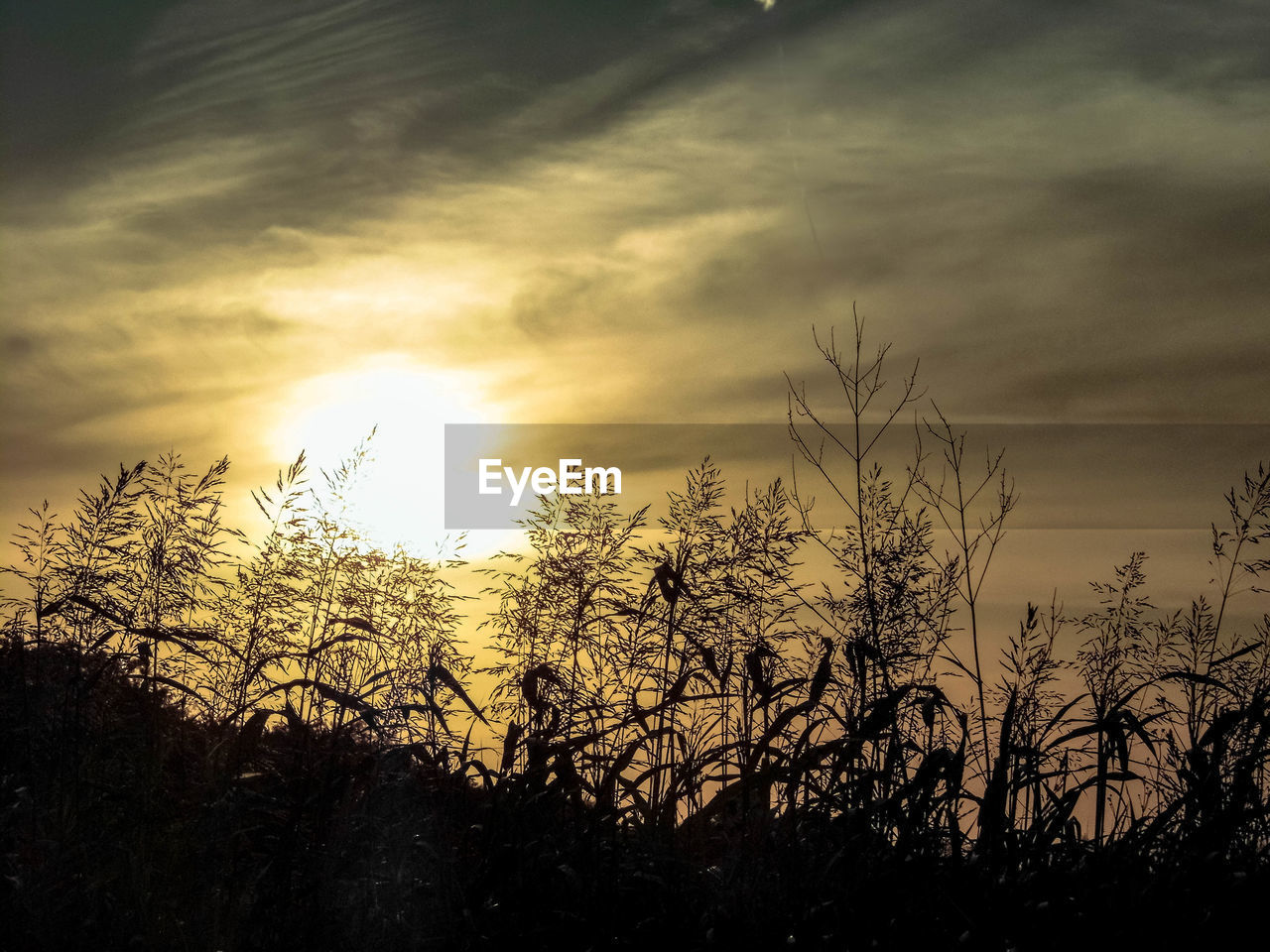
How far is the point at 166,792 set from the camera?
3.62 metres

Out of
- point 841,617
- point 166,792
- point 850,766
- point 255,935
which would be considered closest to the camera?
point 255,935

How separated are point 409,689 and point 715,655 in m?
1.07

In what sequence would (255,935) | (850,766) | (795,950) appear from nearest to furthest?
(795,950)
(255,935)
(850,766)

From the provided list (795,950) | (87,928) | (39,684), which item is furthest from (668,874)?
(39,684)

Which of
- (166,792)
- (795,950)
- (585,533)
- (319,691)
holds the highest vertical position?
(585,533)

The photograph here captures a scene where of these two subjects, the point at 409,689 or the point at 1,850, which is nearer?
the point at 1,850

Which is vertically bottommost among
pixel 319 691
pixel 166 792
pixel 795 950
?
pixel 795 950

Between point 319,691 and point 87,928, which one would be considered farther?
point 319,691

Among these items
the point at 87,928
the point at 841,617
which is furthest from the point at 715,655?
the point at 87,928

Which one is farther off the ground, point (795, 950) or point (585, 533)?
point (585, 533)

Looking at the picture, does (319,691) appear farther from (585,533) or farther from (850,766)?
(850,766)

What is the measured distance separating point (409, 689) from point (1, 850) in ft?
4.32

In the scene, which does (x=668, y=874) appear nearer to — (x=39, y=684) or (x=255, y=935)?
(x=255, y=935)

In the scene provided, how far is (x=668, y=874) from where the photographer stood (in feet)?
9.98
